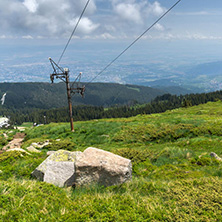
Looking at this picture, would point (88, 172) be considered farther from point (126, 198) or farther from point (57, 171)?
point (126, 198)

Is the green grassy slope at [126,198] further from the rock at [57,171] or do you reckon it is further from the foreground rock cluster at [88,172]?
the rock at [57,171]

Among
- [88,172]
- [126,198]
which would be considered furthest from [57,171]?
[126,198]

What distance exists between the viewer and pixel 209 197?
542cm

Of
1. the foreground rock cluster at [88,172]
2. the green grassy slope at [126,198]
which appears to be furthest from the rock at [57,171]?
the green grassy slope at [126,198]

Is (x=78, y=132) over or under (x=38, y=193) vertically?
under

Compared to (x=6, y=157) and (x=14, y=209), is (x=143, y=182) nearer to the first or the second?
(x=14, y=209)

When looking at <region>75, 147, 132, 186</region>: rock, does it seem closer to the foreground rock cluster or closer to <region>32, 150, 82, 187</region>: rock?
the foreground rock cluster

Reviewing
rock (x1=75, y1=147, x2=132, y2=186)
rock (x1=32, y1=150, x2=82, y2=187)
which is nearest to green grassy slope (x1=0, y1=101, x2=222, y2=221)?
rock (x1=75, y1=147, x2=132, y2=186)

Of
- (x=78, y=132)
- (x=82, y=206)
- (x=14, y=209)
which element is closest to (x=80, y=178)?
(x=82, y=206)

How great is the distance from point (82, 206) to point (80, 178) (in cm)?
243

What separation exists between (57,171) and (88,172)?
4.73 feet

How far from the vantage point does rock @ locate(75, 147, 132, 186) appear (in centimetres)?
759

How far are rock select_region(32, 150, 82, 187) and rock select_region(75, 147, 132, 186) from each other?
1.24ft

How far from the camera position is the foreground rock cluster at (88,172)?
7598 millimetres
